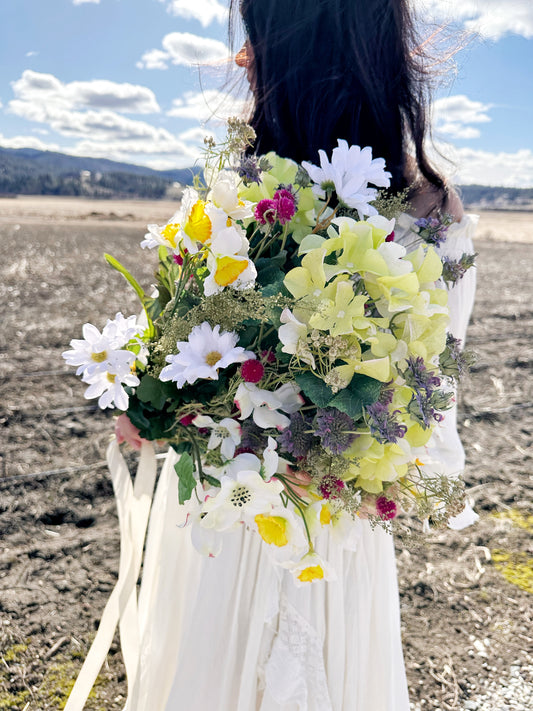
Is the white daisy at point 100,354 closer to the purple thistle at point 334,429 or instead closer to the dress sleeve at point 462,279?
the purple thistle at point 334,429

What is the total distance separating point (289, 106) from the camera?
120 centimetres

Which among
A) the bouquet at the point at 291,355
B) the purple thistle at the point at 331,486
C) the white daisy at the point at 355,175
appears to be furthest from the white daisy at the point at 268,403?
the white daisy at the point at 355,175

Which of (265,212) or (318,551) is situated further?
(318,551)

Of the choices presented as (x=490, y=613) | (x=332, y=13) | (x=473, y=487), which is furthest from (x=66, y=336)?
(x=332, y=13)

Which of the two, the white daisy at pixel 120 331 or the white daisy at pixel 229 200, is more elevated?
the white daisy at pixel 229 200

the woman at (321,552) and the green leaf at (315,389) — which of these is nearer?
the green leaf at (315,389)

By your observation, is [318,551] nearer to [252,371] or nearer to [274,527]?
[274,527]

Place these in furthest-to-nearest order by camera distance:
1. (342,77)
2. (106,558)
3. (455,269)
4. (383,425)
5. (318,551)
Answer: (106,558), (318,551), (342,77), (455,269), (383,425)

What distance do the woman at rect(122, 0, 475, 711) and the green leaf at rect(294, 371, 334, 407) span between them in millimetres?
459

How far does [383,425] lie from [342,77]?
2.49 ft

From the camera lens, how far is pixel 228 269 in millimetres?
857

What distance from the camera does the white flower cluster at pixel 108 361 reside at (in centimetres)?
93

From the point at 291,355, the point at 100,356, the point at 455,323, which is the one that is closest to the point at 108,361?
the point at 100,356

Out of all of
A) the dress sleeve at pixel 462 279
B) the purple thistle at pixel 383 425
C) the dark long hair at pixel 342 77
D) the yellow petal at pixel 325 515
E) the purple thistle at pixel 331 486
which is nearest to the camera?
the purple thistle at pixel 383 425
